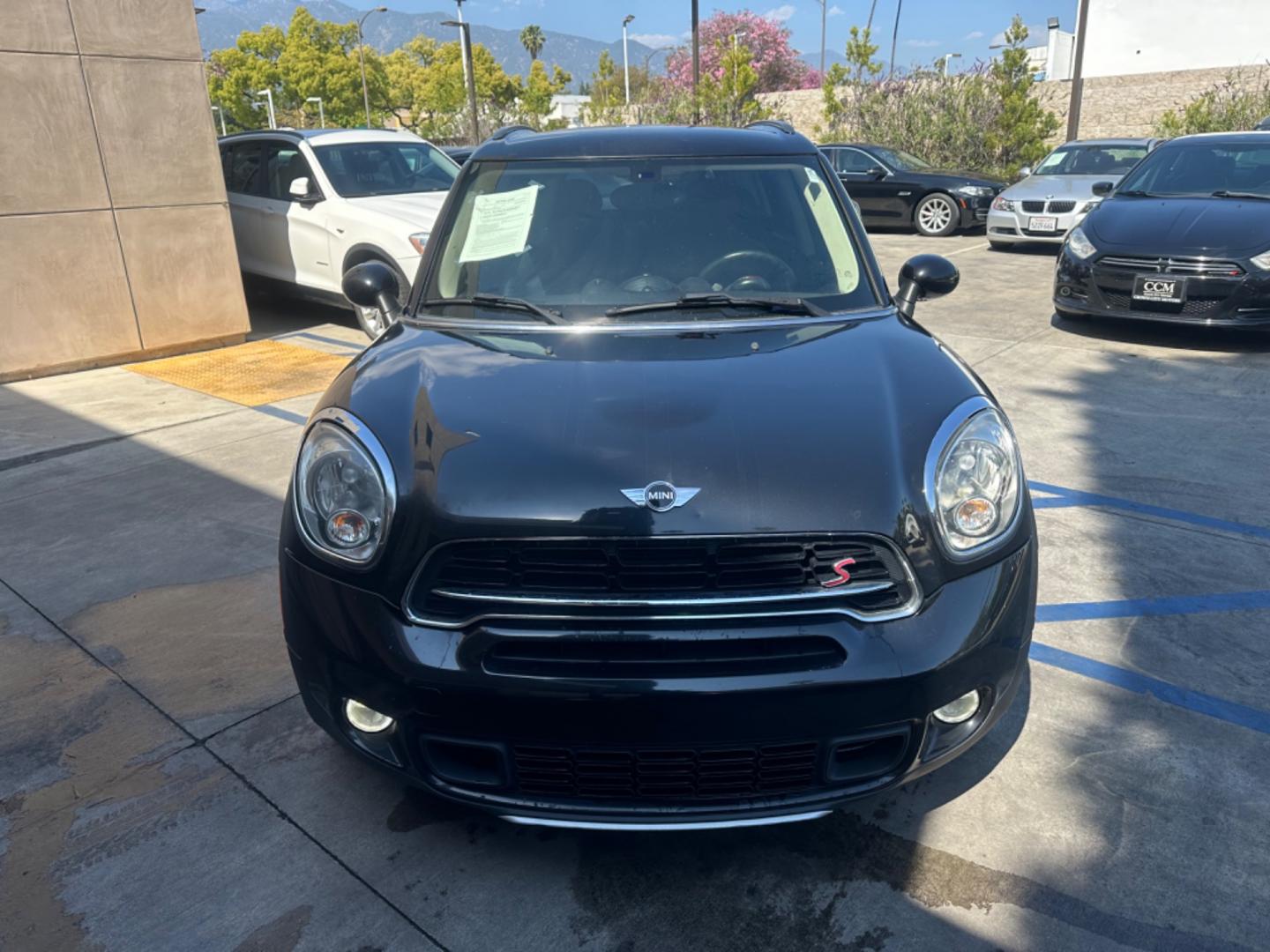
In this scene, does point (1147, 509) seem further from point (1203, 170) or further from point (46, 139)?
point (46, 139)

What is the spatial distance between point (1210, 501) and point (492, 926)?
3.93 meters

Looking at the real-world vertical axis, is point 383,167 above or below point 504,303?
above

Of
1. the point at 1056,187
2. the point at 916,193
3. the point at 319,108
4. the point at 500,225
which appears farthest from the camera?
the point at 319,108

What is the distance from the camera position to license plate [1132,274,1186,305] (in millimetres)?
6840

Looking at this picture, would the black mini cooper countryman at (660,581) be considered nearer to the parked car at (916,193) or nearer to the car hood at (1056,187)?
the car hood at (1056,187)

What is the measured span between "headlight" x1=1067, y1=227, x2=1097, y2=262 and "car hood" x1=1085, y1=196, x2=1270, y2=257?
0.05 metres

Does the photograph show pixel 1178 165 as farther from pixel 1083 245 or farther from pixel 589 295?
pixel 589 295

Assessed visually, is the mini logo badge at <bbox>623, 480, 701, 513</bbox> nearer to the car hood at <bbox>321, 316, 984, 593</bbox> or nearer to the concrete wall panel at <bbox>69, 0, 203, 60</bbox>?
A: the car hood at <bbox>321, 316, 984, 593</bbox>

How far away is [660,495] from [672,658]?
34 centimetres

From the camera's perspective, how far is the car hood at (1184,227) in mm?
6758

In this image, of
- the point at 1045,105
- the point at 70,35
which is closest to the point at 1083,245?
the point at 70,35

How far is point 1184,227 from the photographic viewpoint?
7.05 meters

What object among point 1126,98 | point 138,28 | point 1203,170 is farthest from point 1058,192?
point 1126,98

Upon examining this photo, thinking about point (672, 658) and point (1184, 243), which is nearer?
point (672, 658)
